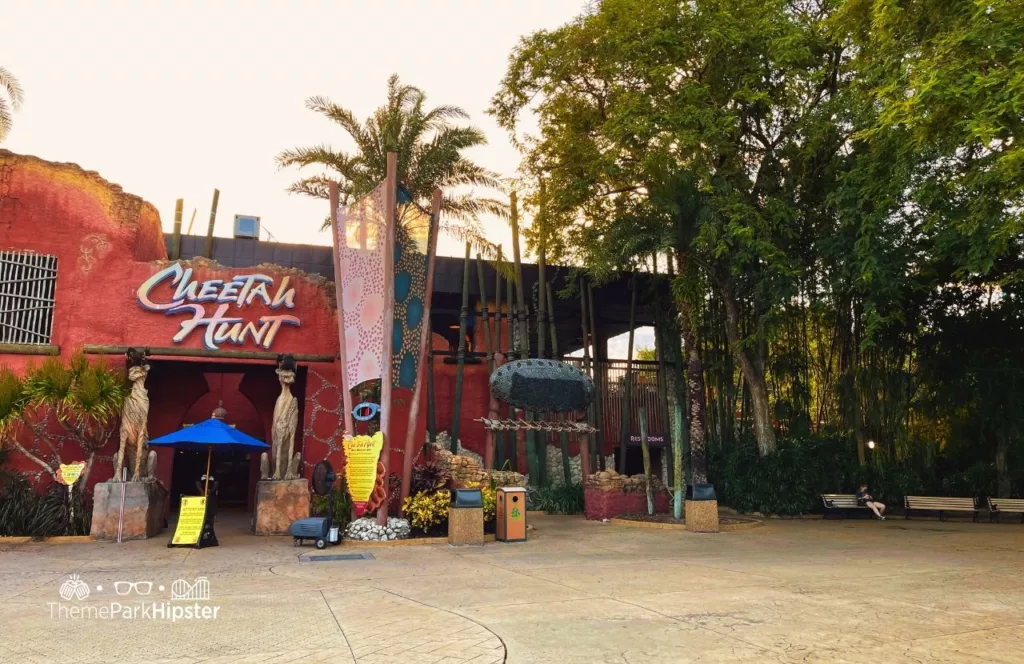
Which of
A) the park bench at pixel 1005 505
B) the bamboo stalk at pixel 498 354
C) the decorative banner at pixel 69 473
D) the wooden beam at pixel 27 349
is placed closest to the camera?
the decorative banner at pixel 69 473

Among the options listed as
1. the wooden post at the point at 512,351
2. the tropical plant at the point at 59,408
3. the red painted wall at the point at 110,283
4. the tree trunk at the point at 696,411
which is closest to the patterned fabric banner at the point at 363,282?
the red painted wall at the point at 110,283

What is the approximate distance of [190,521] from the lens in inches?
443

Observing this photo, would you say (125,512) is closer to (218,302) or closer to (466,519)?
(218,302)

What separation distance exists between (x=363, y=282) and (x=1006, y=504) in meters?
14.6

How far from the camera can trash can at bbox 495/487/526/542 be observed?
1202 cm

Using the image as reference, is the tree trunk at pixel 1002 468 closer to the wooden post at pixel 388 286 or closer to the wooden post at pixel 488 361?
the wooden post at pixel 488 361

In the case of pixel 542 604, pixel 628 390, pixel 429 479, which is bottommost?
pixel 542 604

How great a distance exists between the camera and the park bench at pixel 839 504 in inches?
645

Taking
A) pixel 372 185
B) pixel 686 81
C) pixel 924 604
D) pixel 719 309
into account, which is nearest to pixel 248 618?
pixel 924 604

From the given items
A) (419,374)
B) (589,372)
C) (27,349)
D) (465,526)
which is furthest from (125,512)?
A: (589,372)

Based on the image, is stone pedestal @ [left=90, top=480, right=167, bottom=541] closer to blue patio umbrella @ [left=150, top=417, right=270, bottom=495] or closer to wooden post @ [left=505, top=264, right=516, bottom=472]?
blue patio umbrella @ [left=150, top=417, right=270, bottom=495]

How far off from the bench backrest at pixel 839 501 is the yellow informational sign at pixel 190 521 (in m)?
13.2

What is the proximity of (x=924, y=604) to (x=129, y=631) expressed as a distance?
686cm

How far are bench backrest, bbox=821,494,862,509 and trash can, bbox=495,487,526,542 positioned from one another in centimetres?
823
